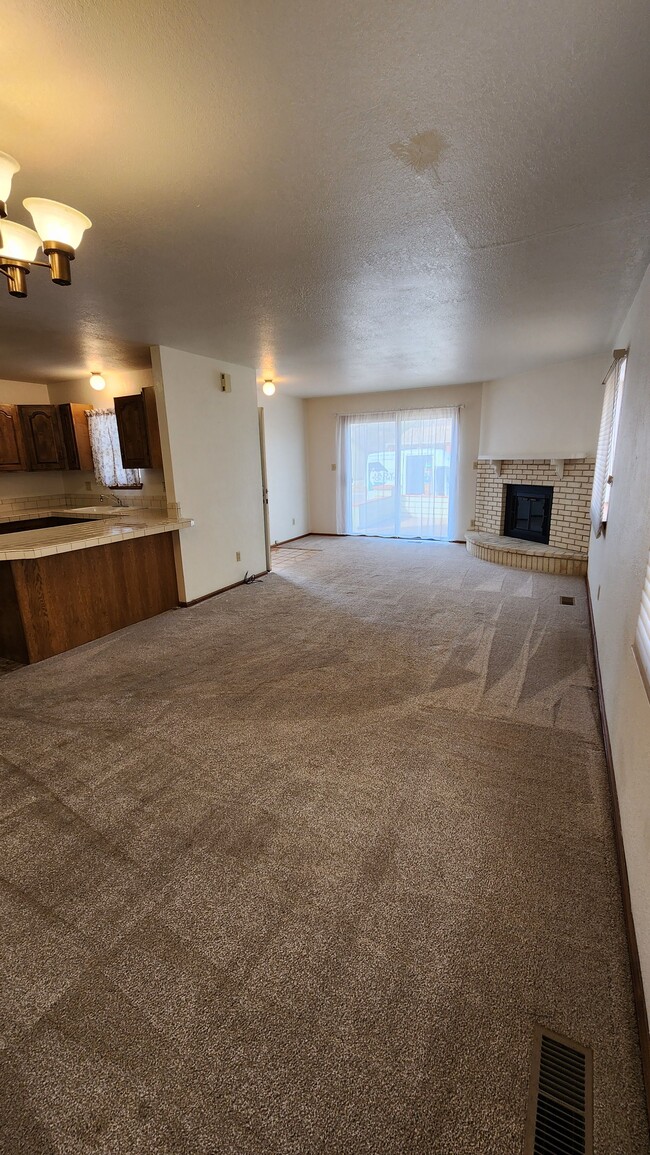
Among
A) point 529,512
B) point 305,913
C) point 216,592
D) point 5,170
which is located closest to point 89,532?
point 216,592

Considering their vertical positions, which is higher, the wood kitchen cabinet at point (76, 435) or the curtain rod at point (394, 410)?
the curtain rod at point (394, 410)

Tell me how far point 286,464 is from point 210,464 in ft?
10.1

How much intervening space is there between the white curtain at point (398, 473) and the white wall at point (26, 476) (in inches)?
177

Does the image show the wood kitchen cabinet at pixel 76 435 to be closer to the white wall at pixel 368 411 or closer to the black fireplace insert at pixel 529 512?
the white wall at pixel 368 411

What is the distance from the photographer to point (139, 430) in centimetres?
470

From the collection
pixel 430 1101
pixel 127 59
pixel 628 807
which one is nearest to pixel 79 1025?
pixel 430 1101

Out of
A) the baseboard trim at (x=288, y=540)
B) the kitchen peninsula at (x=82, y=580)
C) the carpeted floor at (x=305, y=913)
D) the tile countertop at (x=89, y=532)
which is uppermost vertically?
the tile countertop at (x=89, y=532)

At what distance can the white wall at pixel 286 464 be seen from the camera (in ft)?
24.7

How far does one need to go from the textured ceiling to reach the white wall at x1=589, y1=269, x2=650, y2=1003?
24.6 inches

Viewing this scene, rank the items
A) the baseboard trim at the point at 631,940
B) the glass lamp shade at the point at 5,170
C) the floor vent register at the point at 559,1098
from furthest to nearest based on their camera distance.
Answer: the glass lamp shade at the point at 5,170
the baseboard trim at the point at 631,940
the floor vent register at the point at 559,1098

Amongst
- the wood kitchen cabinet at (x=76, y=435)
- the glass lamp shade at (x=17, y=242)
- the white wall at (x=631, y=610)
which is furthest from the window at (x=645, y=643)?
the wood kitchen cabinet at (x=76, y=435)

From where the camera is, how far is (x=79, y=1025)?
48.6 inches

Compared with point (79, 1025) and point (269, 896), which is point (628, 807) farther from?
point (79, 1025)

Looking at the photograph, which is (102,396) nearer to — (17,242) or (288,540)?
(288,540)
